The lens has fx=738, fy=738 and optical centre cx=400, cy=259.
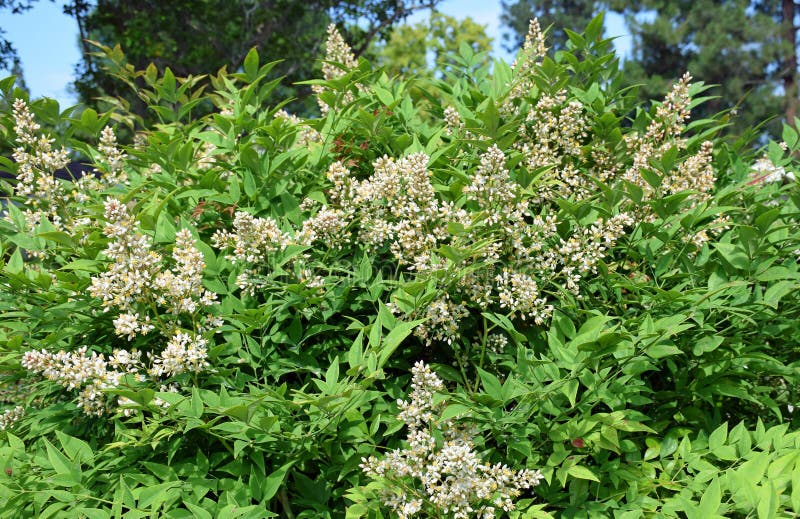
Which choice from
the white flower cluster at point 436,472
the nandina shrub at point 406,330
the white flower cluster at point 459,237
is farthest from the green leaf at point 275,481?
the white flower cluster at point 459,237

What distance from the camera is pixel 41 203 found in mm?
3160

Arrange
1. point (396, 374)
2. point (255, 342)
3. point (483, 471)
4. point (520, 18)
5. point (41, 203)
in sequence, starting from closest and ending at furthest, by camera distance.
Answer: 1. point (483, 471)
2. point (255, 342)
3. point (396, 374)
4. point (41, 203)
5. point (520, 18)

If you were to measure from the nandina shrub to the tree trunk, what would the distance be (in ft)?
106

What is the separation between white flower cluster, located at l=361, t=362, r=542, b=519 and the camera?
2211 millimetres

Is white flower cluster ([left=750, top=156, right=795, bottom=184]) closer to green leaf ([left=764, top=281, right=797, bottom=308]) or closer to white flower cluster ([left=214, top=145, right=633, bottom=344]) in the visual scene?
green leaf ([left=764, top=281, right=797, bottom=308])

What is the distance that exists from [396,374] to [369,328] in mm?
385

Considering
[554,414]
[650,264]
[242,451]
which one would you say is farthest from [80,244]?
[650,264]

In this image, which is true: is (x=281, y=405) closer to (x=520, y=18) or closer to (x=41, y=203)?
(x=41, y=203)

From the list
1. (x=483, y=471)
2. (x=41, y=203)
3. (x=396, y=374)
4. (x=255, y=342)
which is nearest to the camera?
(x=483, y=471)

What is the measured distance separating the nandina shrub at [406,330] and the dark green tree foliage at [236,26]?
16846 millimetres

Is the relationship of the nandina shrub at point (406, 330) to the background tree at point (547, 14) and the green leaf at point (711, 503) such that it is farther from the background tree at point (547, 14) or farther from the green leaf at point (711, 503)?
the background tree at point (547, 14)

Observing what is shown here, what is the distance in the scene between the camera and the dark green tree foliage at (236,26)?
61.9 ft

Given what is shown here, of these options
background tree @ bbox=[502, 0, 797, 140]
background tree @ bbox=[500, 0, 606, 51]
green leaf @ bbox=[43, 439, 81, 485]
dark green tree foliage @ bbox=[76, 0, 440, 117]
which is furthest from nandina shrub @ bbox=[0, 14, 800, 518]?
background tree @ bbox=[500, 0, 606, 51]

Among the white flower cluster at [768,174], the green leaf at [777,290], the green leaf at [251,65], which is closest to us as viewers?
the green leaf at [777,290]
